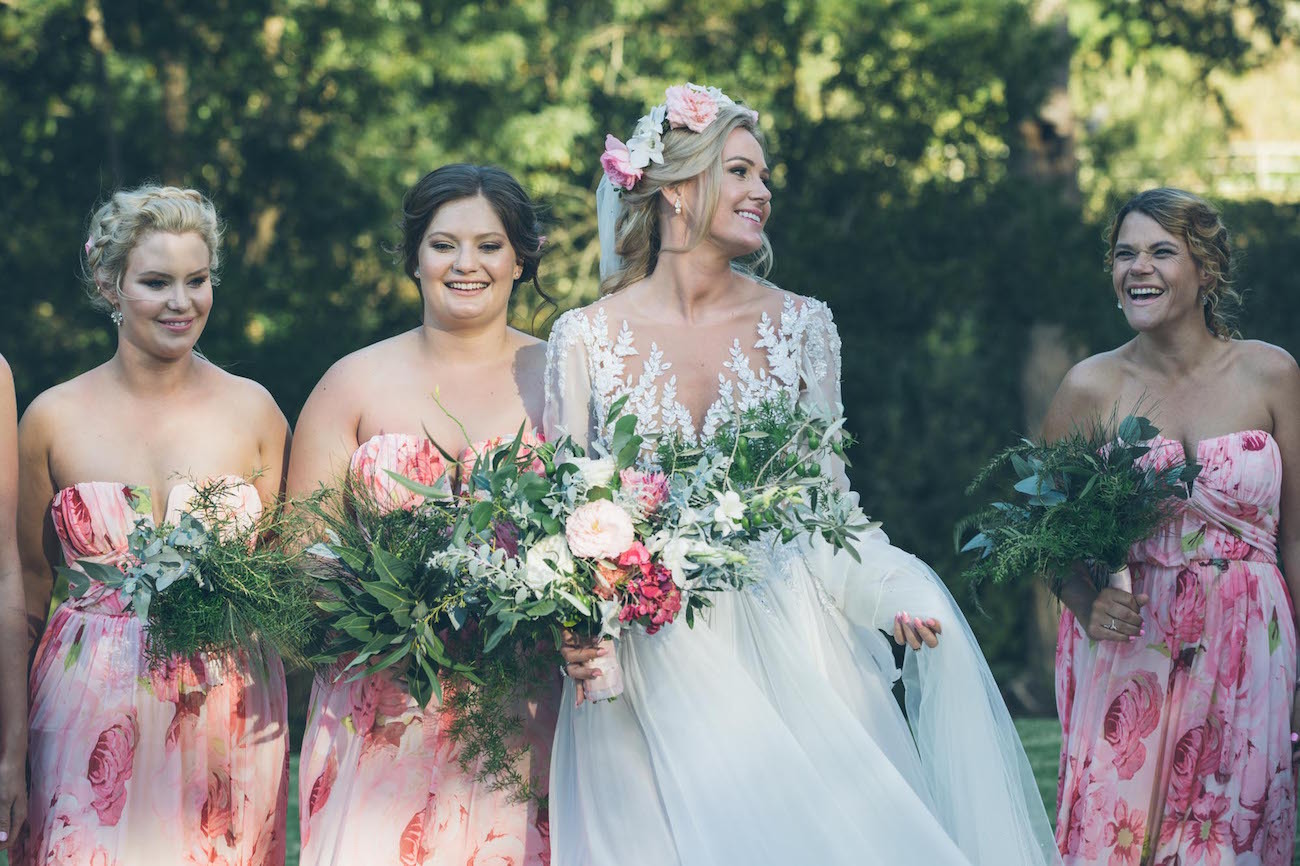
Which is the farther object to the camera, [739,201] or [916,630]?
[739,201]

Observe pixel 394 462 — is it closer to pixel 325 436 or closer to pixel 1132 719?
pixel 325 436

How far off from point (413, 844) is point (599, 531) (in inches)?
48.6

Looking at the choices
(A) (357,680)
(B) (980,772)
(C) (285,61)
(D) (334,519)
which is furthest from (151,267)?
(C) (285,61)

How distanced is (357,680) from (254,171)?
876 cm

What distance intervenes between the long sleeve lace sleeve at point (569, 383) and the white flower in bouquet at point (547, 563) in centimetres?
71

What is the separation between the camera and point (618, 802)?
4523mm

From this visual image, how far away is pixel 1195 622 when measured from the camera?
5188mm

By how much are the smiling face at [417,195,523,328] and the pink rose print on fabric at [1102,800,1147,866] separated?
8.39ft

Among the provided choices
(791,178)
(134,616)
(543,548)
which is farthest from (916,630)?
(791,178)

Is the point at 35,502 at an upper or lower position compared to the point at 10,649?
upper

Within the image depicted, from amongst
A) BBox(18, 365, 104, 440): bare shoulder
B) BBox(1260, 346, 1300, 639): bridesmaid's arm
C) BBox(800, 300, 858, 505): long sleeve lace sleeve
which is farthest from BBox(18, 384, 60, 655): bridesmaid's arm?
BBox(1260, 346, 1300, 639): bridesmaid's arm

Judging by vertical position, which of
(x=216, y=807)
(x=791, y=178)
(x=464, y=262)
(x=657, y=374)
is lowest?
(x=216, y=807)

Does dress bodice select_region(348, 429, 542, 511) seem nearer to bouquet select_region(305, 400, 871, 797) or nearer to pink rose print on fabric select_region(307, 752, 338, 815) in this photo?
bouquet select_region(305, 400, 871, 797)

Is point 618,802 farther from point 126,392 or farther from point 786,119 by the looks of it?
point 786,119
